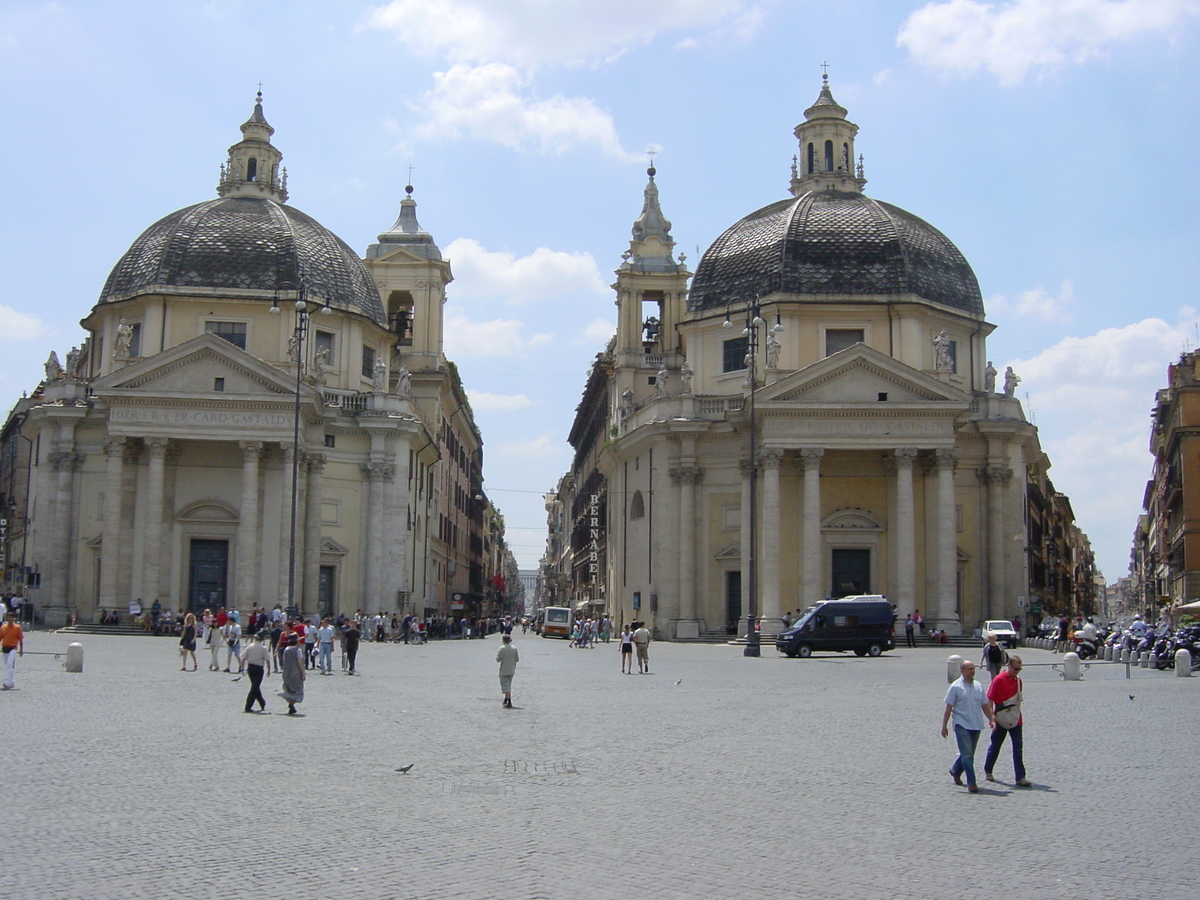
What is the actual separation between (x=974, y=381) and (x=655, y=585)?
17133 mm

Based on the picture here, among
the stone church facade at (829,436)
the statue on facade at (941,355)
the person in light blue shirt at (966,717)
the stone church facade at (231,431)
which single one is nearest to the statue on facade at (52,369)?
the stone church facade at (231,431)

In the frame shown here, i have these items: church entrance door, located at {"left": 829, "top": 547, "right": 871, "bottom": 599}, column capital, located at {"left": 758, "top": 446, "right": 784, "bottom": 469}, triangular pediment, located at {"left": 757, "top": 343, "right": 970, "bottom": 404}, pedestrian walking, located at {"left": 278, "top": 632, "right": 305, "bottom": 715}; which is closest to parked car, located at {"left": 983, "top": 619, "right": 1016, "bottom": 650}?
church entrance door, located at {"left": 829, "top": 547, "right": 871, "bottom": 599}

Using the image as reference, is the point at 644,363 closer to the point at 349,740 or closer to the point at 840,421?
the point at 840,421

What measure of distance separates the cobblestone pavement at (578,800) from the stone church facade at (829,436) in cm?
2762

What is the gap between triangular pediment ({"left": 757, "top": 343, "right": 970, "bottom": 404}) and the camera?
171 ft

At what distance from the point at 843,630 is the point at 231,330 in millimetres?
30091

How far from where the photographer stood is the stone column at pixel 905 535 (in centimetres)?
5200

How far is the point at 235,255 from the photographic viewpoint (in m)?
58.0

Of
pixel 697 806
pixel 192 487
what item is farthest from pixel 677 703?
pixel 192 487

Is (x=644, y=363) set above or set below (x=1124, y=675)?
above

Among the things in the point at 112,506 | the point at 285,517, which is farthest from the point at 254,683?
the point at 112,506

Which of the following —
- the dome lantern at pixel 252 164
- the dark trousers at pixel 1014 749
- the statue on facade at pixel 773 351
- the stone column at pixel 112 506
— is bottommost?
the dark trousers at pixel 1014 749

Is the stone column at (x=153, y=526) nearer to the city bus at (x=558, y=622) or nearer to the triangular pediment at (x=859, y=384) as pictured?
the triangular pediment at (x=859, y=384)

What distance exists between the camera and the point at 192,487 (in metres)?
54.0
